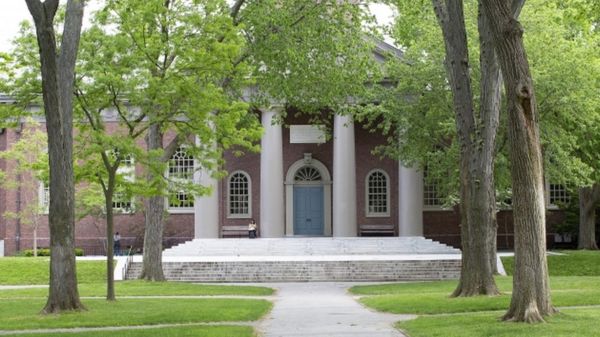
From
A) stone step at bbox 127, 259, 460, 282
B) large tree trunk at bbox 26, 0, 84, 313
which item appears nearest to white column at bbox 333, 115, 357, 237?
stone step at bbox 127, 259, 460, 282

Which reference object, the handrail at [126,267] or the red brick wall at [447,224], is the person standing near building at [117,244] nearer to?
the handrail at [126,267]

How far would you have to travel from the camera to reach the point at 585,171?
116 ft

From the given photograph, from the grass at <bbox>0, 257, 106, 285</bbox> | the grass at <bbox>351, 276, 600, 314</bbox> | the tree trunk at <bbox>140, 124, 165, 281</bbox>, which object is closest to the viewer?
the grass at <bbox>351, 276, 600, 314</bbox>

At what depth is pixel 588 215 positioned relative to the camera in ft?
145

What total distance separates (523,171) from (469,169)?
720 cm

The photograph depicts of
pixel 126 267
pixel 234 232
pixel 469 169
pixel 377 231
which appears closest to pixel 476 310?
pixel 469 169

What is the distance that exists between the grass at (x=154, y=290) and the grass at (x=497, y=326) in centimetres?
1085

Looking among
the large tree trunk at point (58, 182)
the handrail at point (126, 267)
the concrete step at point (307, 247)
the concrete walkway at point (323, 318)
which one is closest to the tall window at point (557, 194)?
the concrete step at point (307, 247)

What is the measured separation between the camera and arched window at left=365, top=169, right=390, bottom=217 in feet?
158

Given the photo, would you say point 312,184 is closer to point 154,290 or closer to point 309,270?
point 309,270

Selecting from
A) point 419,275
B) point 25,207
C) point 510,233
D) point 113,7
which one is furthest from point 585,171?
point 25,207

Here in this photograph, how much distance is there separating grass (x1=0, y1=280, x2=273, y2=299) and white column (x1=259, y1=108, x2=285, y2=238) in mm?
12871

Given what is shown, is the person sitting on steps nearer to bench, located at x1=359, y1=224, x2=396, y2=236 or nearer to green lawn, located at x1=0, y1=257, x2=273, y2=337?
bench, located at x1=359, y1=224, x2=396, y2=236

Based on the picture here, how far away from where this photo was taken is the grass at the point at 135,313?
16906 mm
